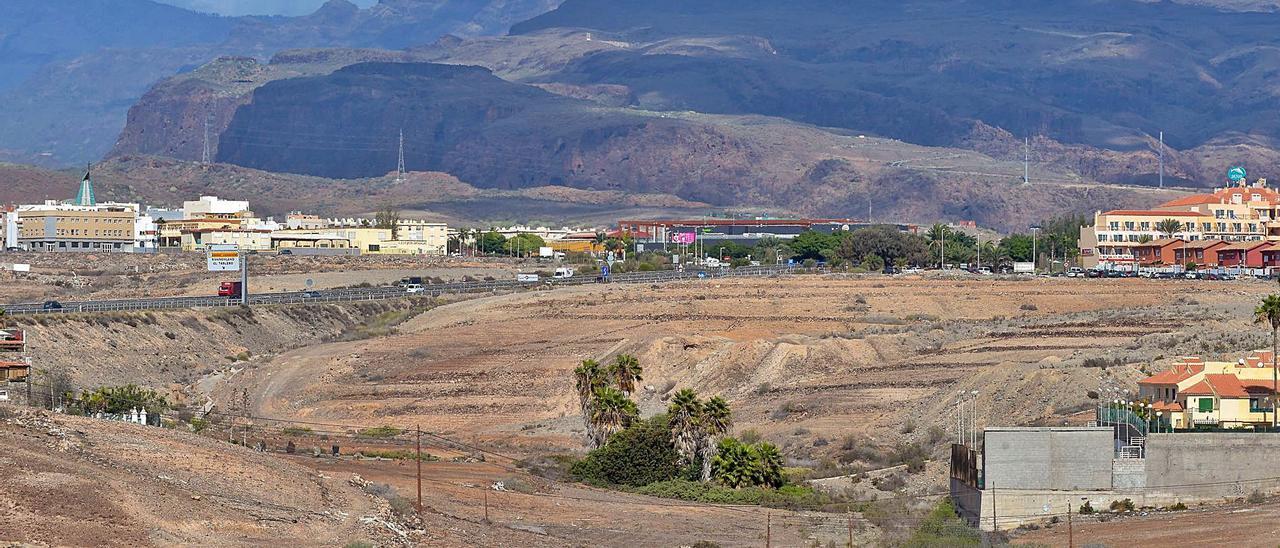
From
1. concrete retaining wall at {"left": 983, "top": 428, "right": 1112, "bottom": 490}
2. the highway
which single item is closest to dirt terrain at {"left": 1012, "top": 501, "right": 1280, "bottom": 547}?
concrete retaining wall at {"left": 983, "top": 428, "right": 1112, "bottom": 490}

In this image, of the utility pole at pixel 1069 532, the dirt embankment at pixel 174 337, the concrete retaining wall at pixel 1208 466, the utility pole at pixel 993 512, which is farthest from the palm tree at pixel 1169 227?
the utility pole at pixel 993 512

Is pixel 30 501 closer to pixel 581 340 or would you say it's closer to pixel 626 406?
pixel 626 406

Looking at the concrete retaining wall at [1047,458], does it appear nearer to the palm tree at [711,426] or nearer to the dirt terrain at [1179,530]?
the dirt terrain at [1179,530]

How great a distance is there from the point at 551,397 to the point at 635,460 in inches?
1066

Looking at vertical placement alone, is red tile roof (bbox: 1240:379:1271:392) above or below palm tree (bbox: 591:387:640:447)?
above

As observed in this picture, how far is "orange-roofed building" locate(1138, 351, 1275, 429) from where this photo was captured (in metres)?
71.6

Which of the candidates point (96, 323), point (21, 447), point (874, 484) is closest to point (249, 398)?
point (96, 323)

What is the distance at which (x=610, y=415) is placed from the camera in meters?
81.6

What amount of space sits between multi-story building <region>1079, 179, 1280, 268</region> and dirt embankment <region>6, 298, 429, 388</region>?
6219 centimetres

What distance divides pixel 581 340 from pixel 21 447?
64738 mm

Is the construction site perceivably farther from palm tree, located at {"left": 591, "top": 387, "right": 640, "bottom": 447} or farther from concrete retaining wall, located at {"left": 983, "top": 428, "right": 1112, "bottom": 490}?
palm tree, located at {"left": 591, "top": 387, "right": 640, "bottom": 447}

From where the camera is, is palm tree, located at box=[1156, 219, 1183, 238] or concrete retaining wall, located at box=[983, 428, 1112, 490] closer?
concrete retaining wall, located at box=[983, 428, 1112, 490]

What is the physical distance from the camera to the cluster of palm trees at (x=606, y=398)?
8156cm

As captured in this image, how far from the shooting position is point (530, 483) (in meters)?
75.8
